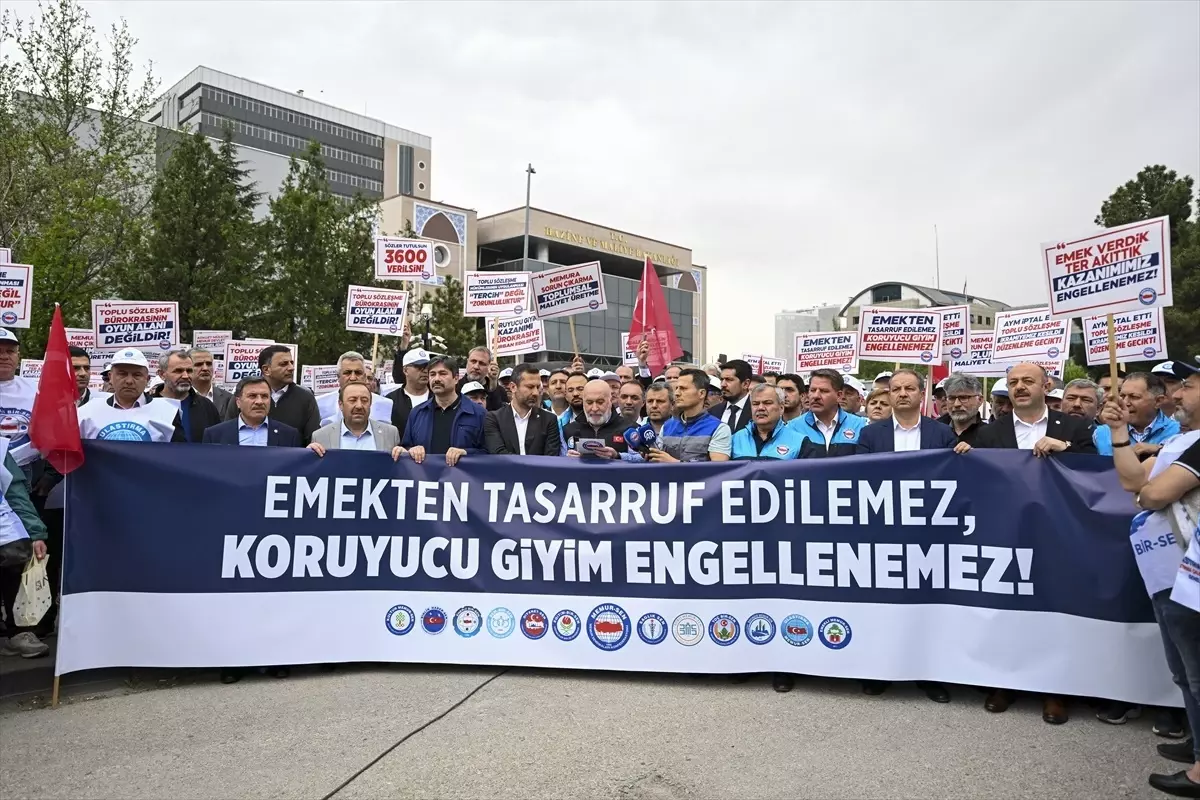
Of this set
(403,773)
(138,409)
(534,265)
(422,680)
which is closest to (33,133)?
(138,409)

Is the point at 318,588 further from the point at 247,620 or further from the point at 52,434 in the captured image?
the point at 52,434

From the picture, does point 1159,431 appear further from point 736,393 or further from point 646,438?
point 646,438

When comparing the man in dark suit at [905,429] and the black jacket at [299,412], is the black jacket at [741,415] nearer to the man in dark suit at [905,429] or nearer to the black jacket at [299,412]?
the man in dark suit at [905,429]

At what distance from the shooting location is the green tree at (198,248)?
21828 mm

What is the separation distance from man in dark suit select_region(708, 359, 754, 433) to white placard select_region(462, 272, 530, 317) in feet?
17.5

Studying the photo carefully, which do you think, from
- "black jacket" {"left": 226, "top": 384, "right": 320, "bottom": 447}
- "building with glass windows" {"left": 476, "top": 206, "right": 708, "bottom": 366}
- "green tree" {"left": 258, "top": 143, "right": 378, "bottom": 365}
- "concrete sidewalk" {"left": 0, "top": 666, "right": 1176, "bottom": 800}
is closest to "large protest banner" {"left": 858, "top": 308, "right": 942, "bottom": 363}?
"concrete sidewalk" {"left": 0, "top": 666, "right": 1176, "bottom": 800}

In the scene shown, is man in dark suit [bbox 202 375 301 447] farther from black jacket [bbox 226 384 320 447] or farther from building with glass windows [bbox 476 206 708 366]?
building with glass windows [bbox 476 206 708 366]

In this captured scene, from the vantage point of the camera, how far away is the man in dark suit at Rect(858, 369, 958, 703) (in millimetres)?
5543

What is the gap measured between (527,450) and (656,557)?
1555mm

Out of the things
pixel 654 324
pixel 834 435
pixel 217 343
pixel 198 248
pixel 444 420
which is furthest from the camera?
pixel 198 248

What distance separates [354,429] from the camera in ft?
19.4

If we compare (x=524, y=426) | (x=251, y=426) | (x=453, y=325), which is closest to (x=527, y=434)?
(x=524, y=426)

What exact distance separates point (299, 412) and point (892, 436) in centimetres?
453

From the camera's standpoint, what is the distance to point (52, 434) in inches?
193
